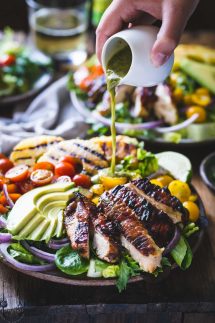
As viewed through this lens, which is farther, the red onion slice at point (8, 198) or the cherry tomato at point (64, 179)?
the cherry tomato at point (64, 179)

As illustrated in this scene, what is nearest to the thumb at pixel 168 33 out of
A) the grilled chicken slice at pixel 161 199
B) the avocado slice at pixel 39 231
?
the grilled chicken slice at pixel 161 199

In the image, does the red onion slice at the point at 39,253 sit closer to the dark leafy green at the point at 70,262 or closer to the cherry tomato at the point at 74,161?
the dark leafy green at the point at 70,262

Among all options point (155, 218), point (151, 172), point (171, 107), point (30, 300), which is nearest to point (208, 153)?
point (171, 107)

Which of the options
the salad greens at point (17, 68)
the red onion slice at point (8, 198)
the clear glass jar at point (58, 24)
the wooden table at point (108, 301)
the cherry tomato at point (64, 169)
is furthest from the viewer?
the clear glass jar at point (58, 24)

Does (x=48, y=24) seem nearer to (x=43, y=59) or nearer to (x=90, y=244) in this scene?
(x=43, y=59)

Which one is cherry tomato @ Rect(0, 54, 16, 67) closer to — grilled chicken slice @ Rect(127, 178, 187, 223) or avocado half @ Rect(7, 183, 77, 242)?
avocado half @ Rect(7, 183, 77, 242)

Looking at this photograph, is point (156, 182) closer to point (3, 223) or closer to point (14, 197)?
point (14, 197)

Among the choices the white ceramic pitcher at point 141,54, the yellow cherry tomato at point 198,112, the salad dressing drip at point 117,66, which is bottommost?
the yellow cherry tomato at point 198,112
